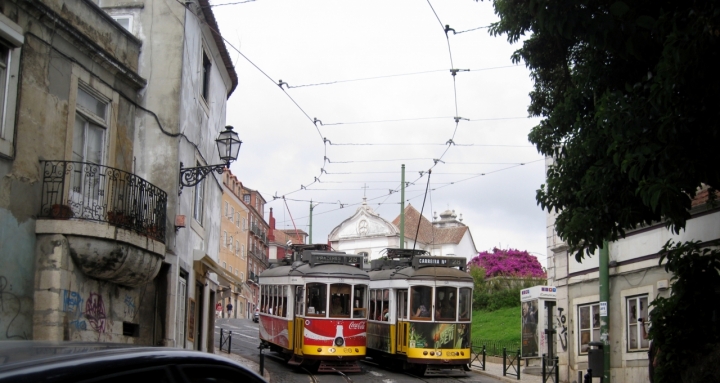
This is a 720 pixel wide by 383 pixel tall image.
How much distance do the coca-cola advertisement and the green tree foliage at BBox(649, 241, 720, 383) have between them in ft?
35.5

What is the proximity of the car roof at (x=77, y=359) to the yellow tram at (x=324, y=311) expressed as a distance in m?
17.4

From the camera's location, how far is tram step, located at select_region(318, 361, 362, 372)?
21469 mm

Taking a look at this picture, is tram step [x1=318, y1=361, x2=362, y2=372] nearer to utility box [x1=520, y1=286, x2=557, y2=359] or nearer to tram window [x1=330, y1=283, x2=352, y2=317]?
tram window [x1=330, y1=283, x2=352, y2=317]

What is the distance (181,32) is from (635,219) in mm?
9306

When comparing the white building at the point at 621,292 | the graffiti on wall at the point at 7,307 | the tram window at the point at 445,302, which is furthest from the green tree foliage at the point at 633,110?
the tram window at the point at 445,302

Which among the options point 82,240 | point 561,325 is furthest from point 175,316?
point 561,325

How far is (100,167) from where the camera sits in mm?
12078

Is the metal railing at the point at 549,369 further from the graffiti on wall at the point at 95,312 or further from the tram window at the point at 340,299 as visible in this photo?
the graffiti on wall at the point at 95,312

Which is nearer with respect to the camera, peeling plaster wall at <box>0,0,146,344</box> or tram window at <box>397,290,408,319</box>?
peeling plaster wall at <box>0,0,146,344</box>

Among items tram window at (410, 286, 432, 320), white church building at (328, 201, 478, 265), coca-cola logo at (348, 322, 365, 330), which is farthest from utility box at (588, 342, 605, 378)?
white church building at (328, 201, 478, 265)

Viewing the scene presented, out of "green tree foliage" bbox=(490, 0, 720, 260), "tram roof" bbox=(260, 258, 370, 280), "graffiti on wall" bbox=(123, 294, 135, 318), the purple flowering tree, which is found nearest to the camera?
"green tree foliage" bbox=(490, 0, 720, 260)

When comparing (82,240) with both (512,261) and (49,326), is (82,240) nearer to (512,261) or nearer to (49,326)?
(49,326)

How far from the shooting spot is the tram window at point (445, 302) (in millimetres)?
21359

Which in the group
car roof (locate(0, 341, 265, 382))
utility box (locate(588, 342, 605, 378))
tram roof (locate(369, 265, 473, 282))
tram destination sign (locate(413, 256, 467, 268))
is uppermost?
tram destination sign (locate(413, 256, 467, 268))
